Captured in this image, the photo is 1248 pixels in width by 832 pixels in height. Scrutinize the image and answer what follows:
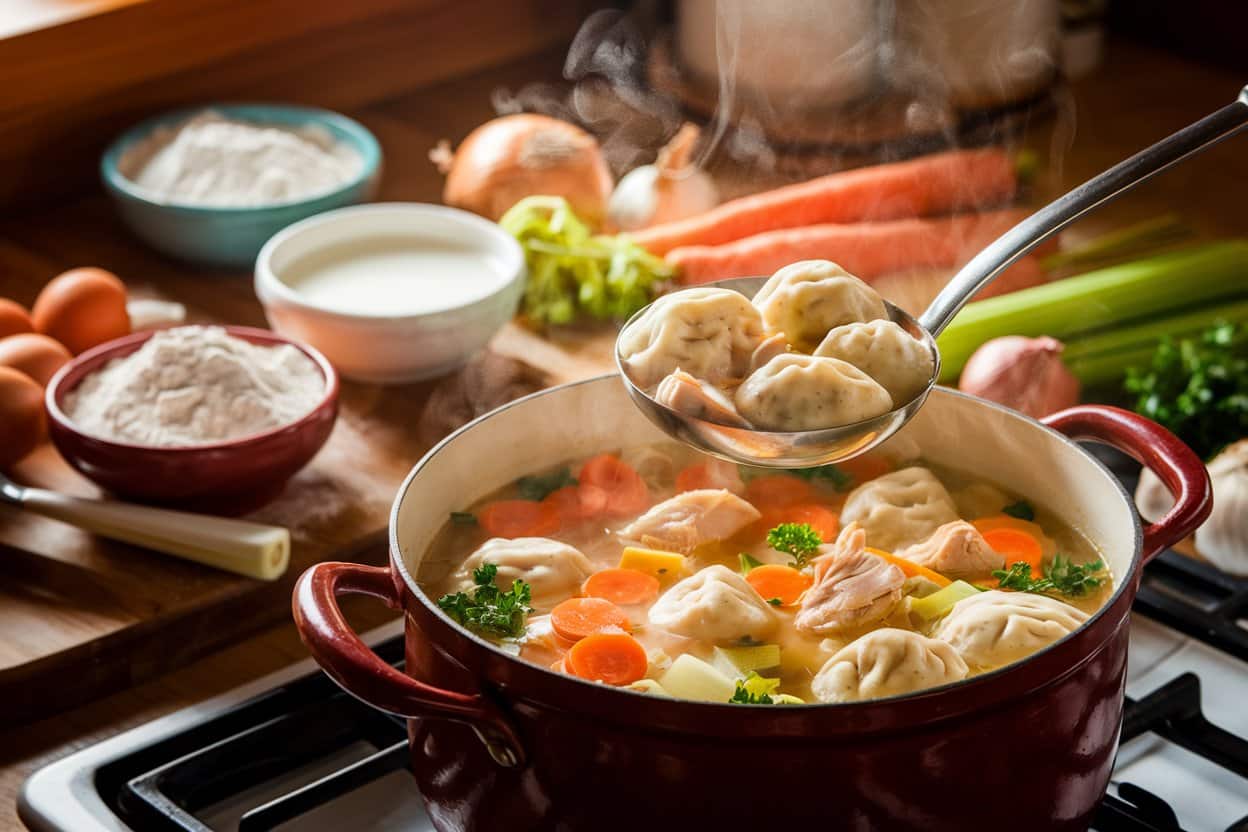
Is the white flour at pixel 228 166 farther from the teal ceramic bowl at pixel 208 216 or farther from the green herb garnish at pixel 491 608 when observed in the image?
the green herb garnish at pixel 491 608

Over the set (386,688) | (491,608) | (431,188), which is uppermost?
(386,688)

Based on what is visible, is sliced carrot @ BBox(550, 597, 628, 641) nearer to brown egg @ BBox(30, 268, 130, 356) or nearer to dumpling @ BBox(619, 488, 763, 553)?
dumpling @ BBox(619, 488, 763, 553)

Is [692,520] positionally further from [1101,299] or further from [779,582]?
[1101,299]

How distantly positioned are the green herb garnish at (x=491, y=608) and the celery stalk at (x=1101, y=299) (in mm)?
941

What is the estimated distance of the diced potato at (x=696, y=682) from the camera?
114 centimetres

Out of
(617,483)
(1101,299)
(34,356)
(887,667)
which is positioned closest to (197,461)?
(34,356)

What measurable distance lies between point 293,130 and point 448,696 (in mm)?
1681

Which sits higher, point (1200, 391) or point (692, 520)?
point (692, 520)

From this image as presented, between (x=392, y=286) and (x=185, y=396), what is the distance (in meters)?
0.46

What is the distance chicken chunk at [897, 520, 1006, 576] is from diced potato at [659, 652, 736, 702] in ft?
0.86

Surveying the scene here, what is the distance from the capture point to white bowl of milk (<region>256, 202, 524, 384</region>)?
6.35ft

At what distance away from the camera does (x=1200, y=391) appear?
6.02 ft

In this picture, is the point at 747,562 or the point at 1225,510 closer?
the point at 747,562

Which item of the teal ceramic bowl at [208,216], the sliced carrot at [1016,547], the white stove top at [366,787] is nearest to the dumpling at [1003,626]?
the sliced carrot at [1016,547]
